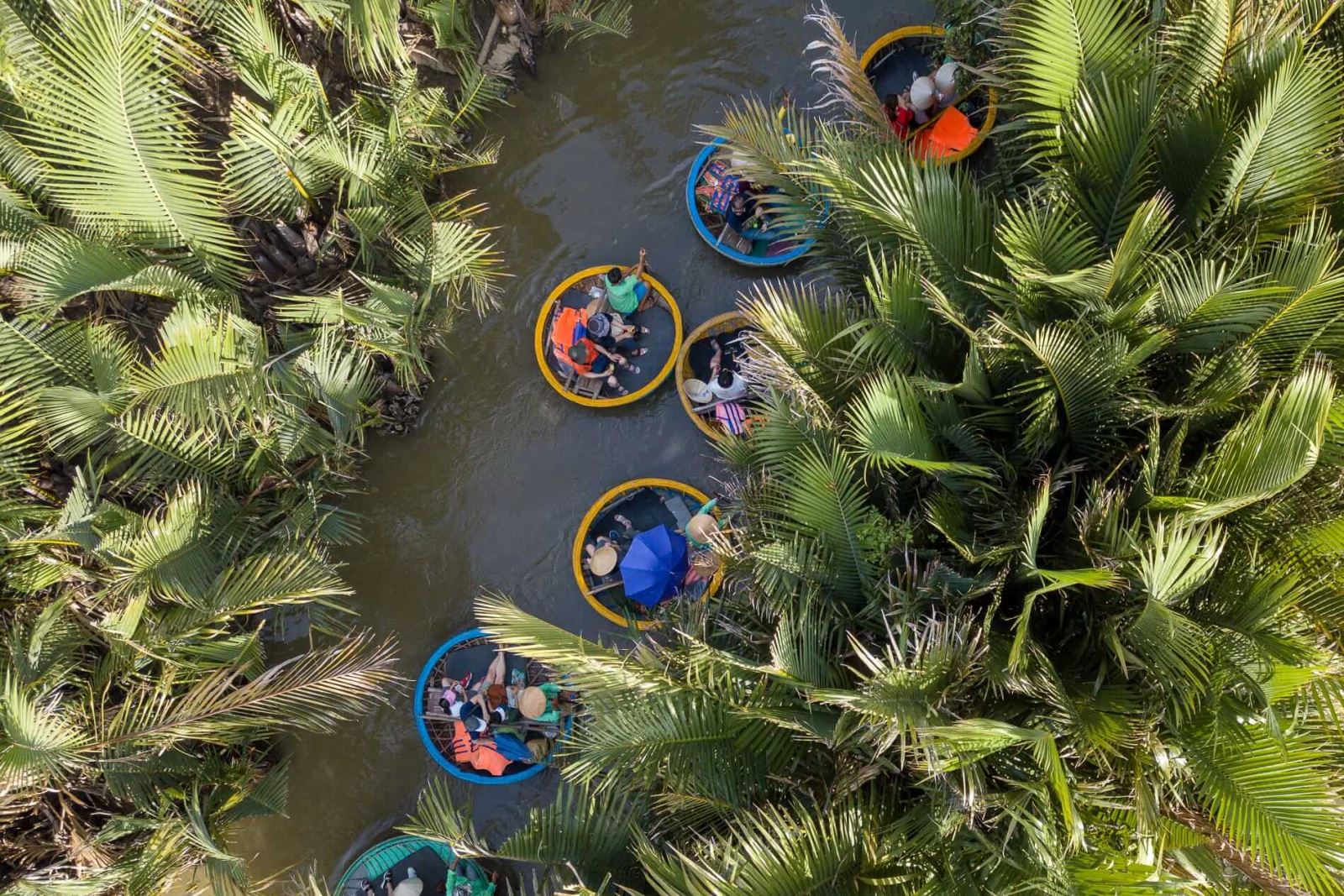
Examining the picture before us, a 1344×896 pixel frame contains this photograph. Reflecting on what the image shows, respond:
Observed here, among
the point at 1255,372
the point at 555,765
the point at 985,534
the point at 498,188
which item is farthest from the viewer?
the point at 498,188

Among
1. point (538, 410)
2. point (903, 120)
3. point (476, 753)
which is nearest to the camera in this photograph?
point (903, 120)

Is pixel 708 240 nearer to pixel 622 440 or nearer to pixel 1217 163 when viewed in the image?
pixel 622 440

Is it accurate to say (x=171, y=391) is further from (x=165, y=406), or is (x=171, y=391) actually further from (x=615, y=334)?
(x=615, y=334)

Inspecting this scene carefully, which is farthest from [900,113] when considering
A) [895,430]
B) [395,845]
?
[395,845]

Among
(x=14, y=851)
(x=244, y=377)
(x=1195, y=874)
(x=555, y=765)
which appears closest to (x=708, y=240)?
(x=244, y=377)

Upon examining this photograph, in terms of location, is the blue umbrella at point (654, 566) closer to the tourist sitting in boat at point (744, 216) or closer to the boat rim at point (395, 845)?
the boat rim at point (395, 845)
